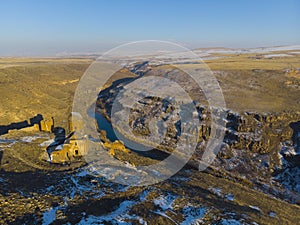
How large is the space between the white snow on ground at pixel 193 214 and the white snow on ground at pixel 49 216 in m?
8.37

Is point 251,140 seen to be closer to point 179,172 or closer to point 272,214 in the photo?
→ point 179,172

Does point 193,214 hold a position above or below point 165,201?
below

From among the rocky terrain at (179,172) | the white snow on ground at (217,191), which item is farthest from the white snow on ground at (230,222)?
the white snow on ground at (217,191)

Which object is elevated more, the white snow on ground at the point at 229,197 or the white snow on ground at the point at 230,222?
the white snow on ground at the point at 230,222

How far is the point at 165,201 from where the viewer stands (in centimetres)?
1912

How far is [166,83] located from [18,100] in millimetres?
35058

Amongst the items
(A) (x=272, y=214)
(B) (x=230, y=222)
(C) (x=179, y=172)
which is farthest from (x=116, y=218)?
(C) (x=179, y=172)

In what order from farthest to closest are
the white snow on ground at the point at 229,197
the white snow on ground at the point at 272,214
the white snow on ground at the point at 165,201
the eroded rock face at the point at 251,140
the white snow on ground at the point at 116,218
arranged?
the eroded rock face at the point at 251,140
the white snow on ground at the point at 229,197
the white snow on ground at the point at 272,214
the white snow on ground at the point at 165,201
the white snow on ground at the point at 116,218

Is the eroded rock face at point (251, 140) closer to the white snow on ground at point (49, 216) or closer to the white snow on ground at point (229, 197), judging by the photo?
the white snow on ground at point (229, 197)

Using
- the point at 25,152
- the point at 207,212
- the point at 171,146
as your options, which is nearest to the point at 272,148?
the point at 171,146

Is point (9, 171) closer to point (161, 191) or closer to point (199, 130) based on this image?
point (161, 191)

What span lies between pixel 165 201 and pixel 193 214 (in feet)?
7.91

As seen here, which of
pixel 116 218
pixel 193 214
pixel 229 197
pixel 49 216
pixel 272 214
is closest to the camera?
pixel 49 216

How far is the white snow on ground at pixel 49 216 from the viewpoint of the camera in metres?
14.9
